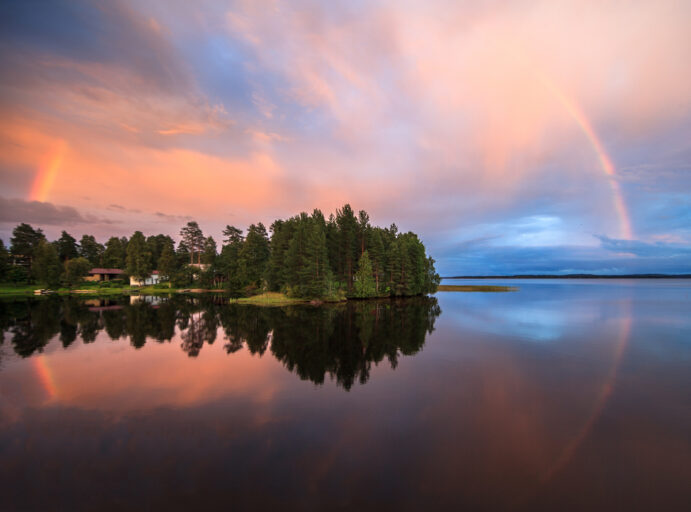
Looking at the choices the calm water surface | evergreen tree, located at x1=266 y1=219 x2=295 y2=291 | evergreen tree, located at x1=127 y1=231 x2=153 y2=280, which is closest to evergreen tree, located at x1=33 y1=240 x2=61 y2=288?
evergreen tree, located at x1=127 y1=231 x2=153 y2=280

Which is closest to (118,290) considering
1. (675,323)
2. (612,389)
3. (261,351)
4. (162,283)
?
(162,283)

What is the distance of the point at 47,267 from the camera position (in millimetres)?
93000

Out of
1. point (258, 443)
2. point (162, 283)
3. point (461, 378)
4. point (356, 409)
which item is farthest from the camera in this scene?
point (162, 283)

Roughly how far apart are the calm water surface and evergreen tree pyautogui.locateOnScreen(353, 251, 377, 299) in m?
47.1

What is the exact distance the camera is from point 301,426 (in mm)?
11711

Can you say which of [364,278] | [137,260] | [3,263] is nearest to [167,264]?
[137,260]

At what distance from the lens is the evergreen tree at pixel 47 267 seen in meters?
91.8

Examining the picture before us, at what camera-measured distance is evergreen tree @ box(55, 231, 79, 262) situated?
11950 centimetres

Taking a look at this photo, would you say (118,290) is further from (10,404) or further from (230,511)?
(230,511)

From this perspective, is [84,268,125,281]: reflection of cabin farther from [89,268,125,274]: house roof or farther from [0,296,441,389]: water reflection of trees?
[0,296,441,389]: water reflection of trees

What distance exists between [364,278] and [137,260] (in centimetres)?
8888

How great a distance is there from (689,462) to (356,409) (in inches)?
482

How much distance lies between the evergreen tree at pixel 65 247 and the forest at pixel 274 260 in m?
0.32

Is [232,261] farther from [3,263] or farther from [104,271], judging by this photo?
[3,263]
